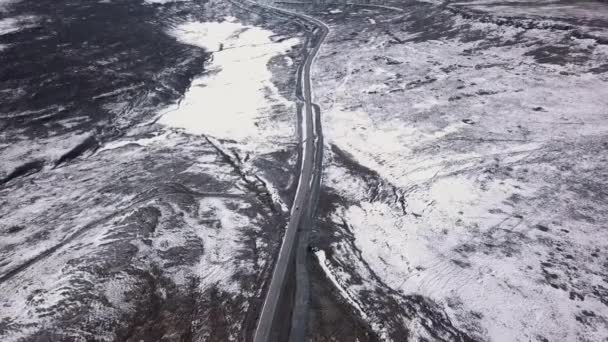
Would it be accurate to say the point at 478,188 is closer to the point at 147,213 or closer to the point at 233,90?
the point at 147,213

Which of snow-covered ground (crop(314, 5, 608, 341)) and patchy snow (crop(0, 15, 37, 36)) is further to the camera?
patchy snow (crop(0, 15, 37, 36))

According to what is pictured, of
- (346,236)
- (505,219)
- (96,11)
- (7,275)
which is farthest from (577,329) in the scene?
(96,11)

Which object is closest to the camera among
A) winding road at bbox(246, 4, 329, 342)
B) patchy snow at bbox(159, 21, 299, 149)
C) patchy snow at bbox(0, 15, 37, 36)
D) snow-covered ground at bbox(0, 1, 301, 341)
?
winding road at bbox(246, 4, 329, 342)

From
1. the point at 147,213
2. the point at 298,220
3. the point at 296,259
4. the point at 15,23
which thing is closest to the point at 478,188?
the point at 298,220

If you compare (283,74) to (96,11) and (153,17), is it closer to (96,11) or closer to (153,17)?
(153,17)

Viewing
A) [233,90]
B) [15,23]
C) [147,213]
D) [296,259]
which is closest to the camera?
[296,259]

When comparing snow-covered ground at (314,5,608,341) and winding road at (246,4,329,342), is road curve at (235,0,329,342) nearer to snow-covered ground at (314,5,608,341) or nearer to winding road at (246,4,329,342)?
winding road at (246,4,329,342)

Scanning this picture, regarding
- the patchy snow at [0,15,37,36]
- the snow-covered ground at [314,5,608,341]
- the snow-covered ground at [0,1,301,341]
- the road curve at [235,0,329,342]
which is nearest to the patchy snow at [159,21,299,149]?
the snow-covered ground at [0,1,301,341]

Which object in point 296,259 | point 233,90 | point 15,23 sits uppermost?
point 15,23

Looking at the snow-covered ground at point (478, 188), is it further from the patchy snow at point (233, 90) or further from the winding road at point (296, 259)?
the patchy snow at point (233, 90)

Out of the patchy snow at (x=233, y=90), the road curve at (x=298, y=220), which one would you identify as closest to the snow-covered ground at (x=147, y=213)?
the patchy snow at (x=233, y=90)
